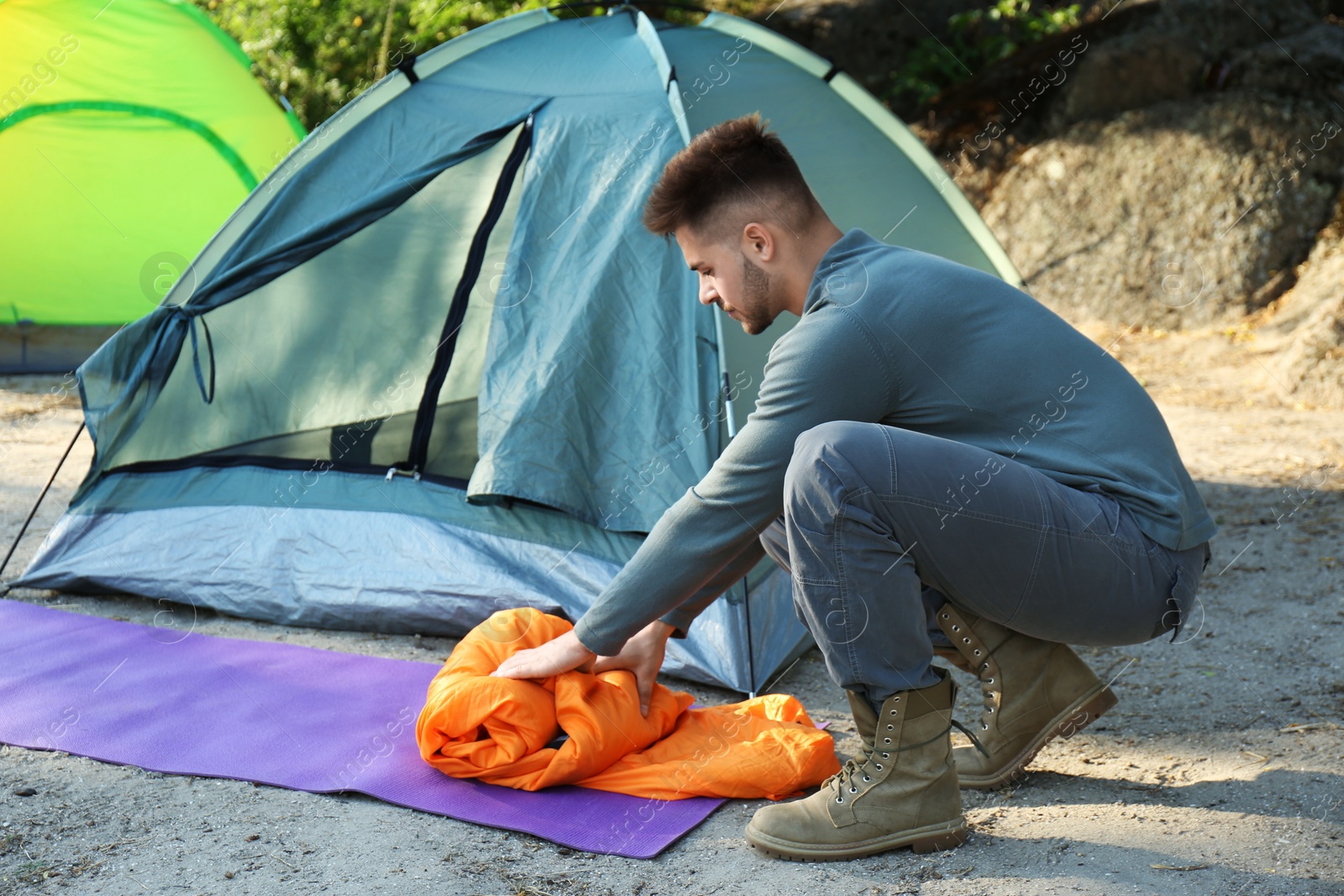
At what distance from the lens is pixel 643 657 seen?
2090 mm

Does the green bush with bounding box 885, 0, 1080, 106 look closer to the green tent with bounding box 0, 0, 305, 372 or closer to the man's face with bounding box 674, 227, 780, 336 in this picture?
the green tent with bounding box 0, 0, 305, 372

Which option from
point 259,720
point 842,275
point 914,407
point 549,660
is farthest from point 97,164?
point 914,407

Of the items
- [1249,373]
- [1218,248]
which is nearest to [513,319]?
[1249,373]

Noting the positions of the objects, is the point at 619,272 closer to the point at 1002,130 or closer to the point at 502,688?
the point at 502,688

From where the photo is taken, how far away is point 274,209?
10.5ft

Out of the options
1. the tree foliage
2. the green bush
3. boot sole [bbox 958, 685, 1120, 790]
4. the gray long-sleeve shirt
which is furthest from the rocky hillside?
the gray long-sleeve shirt

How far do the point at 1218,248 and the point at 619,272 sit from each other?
16.6 feet

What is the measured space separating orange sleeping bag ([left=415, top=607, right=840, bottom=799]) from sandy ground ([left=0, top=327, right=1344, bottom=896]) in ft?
0.28

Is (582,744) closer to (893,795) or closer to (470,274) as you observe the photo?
(893,795)

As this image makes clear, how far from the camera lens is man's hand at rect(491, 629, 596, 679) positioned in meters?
1.94

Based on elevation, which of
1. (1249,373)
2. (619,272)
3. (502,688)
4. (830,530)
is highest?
(619,272)

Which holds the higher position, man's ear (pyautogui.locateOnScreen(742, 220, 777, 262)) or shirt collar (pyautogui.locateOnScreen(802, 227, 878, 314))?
man's ear (pyautogui.locateOnScreen(742, 220, 777, 262))

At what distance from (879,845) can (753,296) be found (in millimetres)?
914

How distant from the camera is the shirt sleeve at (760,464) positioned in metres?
1.75
